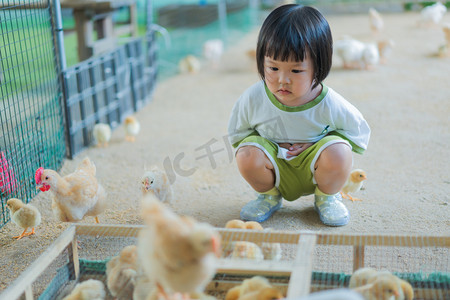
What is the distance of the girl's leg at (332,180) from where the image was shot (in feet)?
6.97

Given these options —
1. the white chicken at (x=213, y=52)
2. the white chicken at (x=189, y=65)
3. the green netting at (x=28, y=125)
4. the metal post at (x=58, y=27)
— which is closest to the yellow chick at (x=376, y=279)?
the green netting at (x=28, y=125)

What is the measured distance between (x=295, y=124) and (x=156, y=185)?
28.2 inches

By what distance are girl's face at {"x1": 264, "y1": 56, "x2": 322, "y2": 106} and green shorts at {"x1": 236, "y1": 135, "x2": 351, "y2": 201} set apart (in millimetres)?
250

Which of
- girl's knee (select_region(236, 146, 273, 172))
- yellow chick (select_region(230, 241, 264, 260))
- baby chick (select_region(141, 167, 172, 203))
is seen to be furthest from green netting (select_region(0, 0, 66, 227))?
yellow chick (select_region(230, 241, 264, 260))

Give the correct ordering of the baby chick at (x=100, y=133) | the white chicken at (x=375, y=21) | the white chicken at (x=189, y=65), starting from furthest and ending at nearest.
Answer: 1. the white chicken at (x=375, y=21)
2. the white chicken at (x=189, y=65)
3. the baby chick at (x=100, y=133)

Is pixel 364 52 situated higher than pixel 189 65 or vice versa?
pixel 364 52

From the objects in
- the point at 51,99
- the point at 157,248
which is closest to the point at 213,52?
the point at 51,99

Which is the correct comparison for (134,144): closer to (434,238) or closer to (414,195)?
(414,195)

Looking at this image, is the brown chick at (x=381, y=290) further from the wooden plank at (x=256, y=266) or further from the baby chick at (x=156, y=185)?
the baby chick at (x=156, y=185)

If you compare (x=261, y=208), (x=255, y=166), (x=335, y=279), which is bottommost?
(x=261, y=208)

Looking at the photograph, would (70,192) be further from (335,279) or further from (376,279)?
(376,279)

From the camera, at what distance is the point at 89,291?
1.52 metres

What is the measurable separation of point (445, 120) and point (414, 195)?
147 cm

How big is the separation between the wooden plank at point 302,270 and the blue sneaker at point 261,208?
0.77 meters
